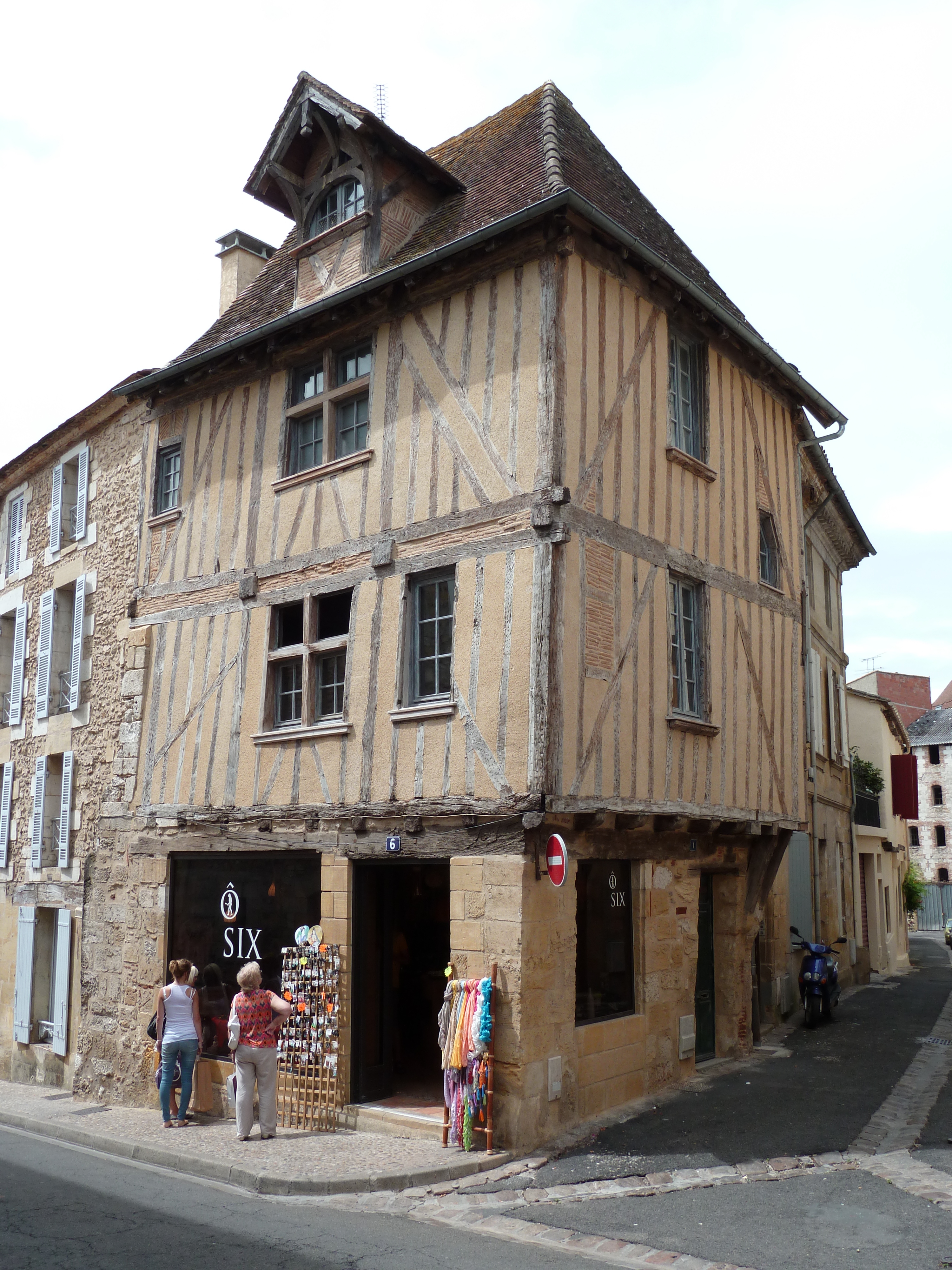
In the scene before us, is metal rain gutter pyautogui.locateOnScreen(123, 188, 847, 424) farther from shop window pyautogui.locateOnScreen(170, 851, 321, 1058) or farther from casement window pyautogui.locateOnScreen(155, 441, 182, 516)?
shop window pyautogui.locateOnScreen(170, 851, 321, 1058)

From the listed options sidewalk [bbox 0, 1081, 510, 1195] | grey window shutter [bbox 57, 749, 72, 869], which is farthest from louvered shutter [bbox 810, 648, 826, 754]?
grey window shutter [bbox 57, 749, 72, 869]

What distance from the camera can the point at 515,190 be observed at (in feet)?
31.0

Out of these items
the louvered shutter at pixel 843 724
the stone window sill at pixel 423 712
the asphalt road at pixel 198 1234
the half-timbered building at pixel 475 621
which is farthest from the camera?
the louvered shutter at pixel 843 724

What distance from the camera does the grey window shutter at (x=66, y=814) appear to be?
13.0 meters

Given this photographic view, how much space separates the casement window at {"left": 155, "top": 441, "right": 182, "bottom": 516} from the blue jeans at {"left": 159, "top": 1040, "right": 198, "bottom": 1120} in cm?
530

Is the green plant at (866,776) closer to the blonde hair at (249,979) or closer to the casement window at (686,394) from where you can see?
the casement window at (686,394)

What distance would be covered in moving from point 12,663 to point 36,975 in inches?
171

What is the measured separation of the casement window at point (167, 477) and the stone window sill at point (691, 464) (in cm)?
513

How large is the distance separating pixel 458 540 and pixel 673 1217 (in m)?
4.85

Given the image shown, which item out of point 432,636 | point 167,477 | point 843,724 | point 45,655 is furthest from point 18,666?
point 843,724

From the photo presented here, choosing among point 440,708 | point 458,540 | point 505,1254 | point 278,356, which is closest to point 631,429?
point 458,540

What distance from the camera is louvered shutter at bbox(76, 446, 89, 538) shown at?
13.6 meters

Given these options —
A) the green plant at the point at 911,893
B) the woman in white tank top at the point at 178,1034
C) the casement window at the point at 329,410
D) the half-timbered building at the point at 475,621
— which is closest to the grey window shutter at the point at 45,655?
the half-timbered building at the point at 475,621

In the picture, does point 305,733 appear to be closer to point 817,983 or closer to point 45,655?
point 45,655
